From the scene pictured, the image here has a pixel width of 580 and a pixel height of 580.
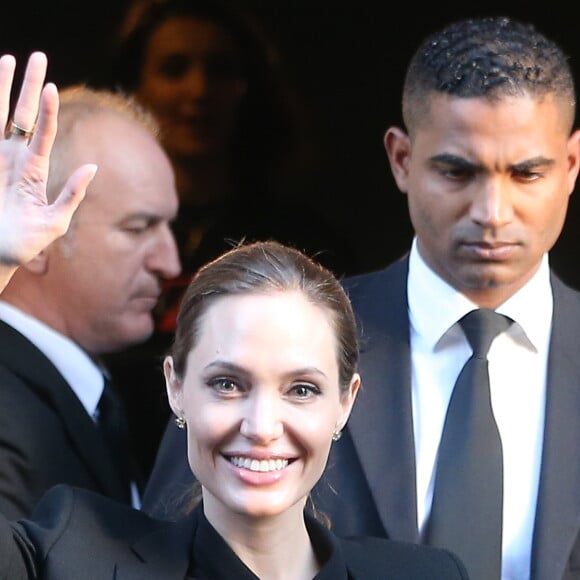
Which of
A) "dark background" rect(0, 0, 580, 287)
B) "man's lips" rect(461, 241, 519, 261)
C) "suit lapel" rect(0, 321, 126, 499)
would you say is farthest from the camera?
"dark background" rect(0, 0, 580, 287)

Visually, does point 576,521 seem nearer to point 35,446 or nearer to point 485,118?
point 485,118

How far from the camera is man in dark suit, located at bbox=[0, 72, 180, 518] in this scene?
2.98 metres

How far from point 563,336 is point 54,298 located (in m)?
0.91

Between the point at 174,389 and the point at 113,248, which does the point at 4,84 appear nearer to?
the point at 174,389

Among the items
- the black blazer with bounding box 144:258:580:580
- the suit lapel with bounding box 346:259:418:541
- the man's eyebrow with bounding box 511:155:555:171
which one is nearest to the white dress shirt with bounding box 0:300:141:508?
the black blazer with bounding box 144:258:580:580

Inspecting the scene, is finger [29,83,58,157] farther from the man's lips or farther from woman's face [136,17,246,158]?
woman's face [136,17,246,158]

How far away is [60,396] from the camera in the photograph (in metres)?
2.98

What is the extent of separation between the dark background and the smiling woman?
1841 mm

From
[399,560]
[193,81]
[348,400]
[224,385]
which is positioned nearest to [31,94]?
[224,385]

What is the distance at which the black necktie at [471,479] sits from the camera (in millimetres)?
2719

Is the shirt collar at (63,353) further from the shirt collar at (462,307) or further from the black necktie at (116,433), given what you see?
the shirt collar at (462,307)

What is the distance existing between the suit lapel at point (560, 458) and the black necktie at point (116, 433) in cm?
75

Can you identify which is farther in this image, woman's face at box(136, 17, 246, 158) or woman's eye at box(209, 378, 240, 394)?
woman's face at box(136, 17, 246, 158)

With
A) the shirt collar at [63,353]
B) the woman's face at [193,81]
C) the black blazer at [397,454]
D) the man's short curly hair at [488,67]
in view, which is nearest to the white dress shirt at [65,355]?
the shirt collar at [63,353]
